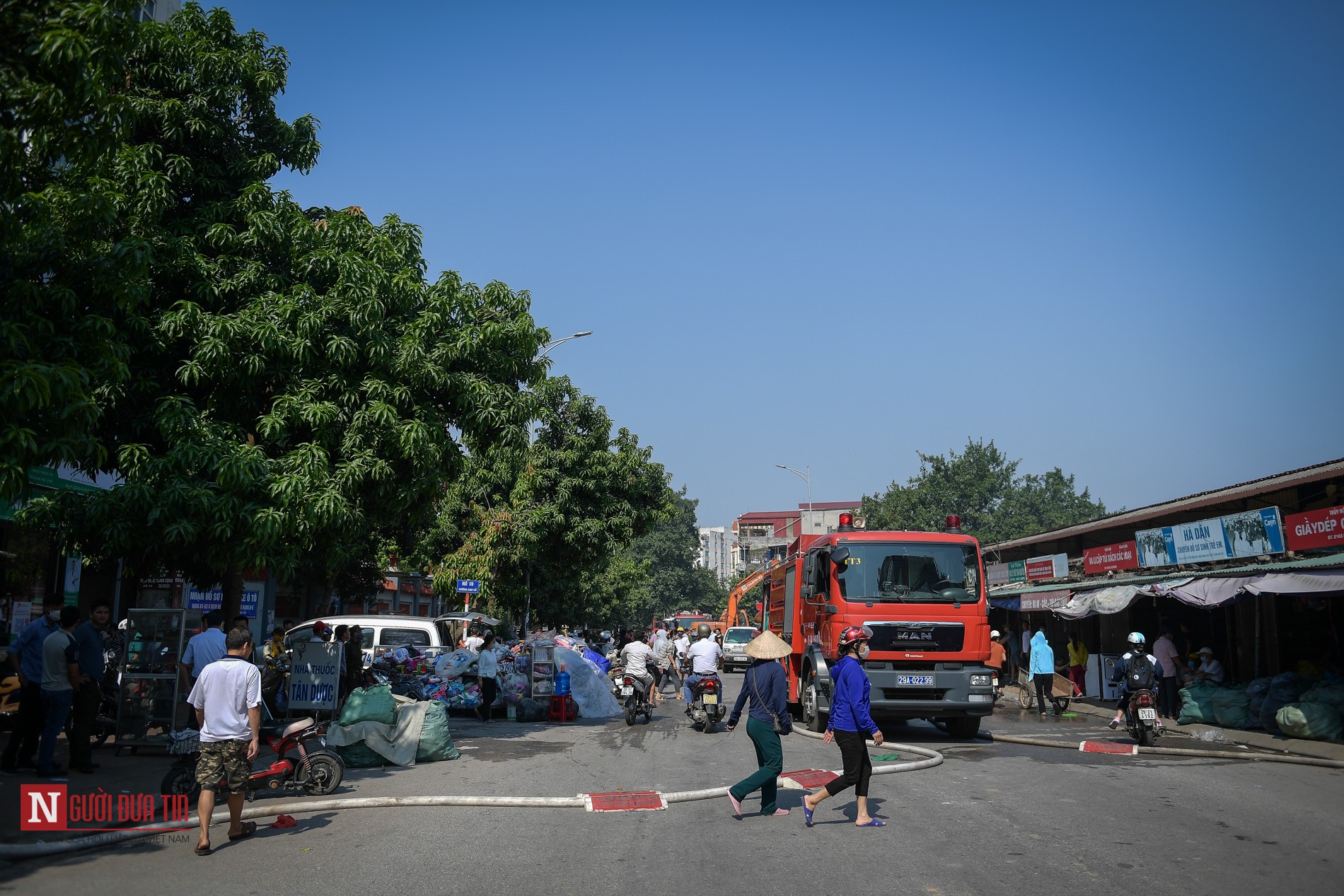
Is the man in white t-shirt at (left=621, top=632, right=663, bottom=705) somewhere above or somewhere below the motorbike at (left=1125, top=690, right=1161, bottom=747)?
above

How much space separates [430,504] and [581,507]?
16579 millimetres

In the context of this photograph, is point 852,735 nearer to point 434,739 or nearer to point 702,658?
point 434,739

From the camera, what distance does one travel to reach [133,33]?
8320 mm

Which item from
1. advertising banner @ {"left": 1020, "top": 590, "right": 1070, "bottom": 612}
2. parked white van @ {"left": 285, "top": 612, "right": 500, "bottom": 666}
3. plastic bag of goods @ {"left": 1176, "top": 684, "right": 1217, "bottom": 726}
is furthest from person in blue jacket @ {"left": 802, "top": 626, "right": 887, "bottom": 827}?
advertising banner @ {"left": 1020, "top": 590, "right": 1070, "bottom": 612}

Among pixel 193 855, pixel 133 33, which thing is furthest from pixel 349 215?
pixel 193 855

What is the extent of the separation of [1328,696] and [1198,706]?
10.3ft

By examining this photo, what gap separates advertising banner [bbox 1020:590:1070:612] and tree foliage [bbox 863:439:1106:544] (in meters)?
48.5

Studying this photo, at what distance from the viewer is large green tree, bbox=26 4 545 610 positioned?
1130 cm

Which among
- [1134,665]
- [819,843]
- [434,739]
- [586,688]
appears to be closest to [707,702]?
[586,688]

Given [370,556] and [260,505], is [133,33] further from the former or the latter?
[370,556]

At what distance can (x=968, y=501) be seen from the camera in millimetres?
80812

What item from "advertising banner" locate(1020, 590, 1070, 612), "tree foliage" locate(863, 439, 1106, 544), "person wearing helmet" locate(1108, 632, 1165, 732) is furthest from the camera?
"tree foliage" locate(863, 439, 1106, 544)

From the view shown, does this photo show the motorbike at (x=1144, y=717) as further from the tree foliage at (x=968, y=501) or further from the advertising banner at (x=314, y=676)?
the tree foliage at (x=968, y=501)

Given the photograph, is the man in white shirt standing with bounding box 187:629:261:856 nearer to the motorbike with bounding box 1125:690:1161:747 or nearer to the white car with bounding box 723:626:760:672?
the motorbike with bounding box 1125:690:1161:747
